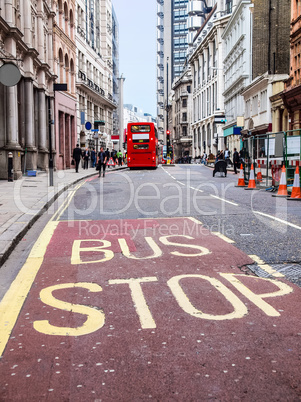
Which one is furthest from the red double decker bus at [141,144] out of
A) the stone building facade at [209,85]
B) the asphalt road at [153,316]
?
the asphalt road at [153,316]

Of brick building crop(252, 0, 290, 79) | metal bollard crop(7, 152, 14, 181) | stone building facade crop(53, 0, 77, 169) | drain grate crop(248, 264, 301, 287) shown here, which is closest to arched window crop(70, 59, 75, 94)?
stone building facade crop(53, 0, 77, 169)

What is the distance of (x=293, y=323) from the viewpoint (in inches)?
156

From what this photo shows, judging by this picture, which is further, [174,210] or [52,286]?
[174,210]

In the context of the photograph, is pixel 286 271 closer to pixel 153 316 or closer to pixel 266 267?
pixel 266 267

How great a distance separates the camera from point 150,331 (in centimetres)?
379

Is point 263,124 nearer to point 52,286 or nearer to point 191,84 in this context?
point 52,286

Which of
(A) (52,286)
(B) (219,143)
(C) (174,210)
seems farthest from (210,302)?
(B) (219,143)

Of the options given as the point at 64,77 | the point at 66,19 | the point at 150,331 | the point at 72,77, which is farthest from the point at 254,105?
the point at 150,331

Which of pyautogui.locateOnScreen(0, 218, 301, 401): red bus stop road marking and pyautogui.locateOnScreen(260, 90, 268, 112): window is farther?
pyautogui.locateOnScreen(260, 90, 268, 112): window

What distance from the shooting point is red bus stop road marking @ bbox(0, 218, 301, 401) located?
2.92 metres

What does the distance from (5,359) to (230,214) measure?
8.10 m

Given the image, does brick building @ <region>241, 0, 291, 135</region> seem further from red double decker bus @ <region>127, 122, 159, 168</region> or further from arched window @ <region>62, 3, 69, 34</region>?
arched window @ <region>62, 3, 69, 34</region>

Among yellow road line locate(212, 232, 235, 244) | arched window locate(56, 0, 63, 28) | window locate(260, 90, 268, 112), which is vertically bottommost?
yellow road line locate(212, 232, 235, 244)

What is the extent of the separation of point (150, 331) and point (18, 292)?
1.80 meters
